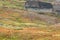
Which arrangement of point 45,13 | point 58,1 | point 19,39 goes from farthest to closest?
point 58,1
point 45,13
point 19,39

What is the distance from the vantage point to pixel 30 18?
8762 centimetres

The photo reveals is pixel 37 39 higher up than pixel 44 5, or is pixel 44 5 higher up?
pixel 37 39

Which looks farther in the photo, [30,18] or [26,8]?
[26,8]

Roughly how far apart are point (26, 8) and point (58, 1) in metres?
35.4

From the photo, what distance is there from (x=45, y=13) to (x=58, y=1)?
37.0 meters

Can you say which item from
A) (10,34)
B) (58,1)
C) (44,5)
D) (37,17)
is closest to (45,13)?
(44,5)

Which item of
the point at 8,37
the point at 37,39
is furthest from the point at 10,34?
the point at 37,39

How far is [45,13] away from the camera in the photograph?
345 feet

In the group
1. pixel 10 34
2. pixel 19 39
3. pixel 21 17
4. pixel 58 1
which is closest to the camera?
pixel 19 39

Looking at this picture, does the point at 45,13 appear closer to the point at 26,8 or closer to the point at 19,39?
the point at 26,8

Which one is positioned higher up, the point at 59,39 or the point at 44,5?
the point at 59,39

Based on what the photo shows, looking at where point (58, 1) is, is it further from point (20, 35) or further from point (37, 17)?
point (20, 35)

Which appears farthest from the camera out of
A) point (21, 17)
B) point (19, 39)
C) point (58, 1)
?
point (58, 1)

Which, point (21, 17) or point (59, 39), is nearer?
point (59, 39)
